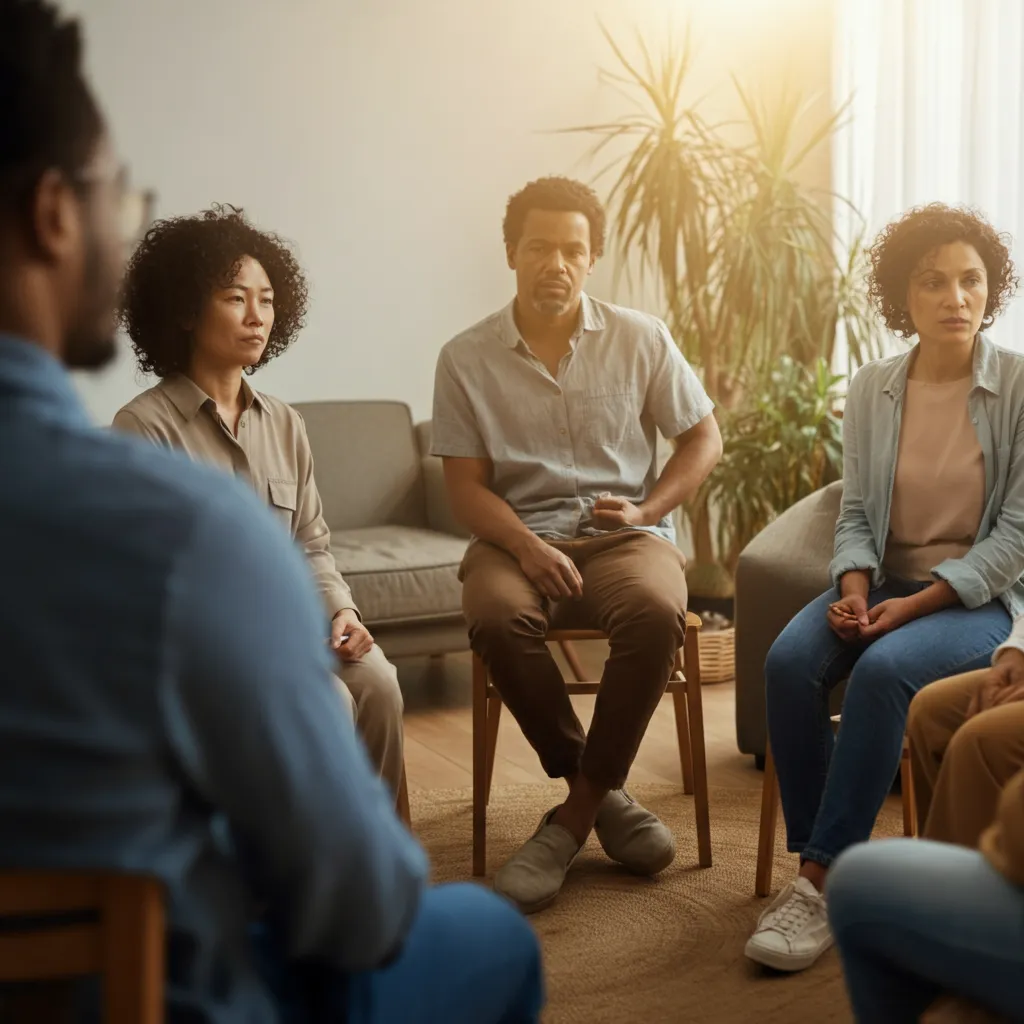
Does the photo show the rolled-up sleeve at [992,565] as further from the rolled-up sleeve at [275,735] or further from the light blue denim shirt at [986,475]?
the rolled-up sleeve at [275,735]

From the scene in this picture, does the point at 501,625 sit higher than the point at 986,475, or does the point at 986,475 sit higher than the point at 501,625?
the point at 986,475

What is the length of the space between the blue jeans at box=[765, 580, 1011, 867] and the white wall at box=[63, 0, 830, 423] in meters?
2.72

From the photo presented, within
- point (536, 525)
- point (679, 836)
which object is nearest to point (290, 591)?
point (536, 525)

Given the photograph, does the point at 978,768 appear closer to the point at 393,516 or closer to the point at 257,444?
the point at 257,444

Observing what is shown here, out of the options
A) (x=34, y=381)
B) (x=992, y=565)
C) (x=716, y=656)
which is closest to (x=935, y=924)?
(x=34, y=381)

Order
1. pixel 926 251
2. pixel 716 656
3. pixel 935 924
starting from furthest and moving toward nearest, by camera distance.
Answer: pixel 716 656, pixel 926 251, pixel 935 924

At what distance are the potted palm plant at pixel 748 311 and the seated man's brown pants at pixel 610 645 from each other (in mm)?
1641

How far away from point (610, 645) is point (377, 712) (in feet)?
1.44

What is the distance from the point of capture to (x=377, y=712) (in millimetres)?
2252

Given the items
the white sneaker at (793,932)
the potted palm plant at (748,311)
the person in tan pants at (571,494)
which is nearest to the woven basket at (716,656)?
the potted palm plant at (748,311)

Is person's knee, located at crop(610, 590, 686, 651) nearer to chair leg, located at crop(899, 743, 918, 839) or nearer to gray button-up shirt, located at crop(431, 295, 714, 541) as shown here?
gray button-up shirt, located at crop(431, 295, 714, 541)

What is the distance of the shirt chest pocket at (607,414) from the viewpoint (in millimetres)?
2703

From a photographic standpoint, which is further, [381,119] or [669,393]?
[381,119]

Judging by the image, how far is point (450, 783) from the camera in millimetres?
3121
